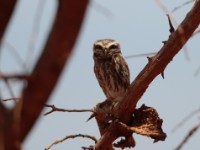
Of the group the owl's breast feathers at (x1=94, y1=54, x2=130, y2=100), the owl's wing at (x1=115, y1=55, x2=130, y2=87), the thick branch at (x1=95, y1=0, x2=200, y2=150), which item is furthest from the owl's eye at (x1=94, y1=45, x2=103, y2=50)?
the thick branch at (x1=95, y1=0, x2=200, y2=150)

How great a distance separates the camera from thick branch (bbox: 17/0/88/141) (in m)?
1.46

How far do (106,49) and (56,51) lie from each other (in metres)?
6.42

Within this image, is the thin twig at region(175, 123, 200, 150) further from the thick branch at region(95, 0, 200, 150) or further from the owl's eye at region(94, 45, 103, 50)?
the owl's eye at region(94, 45, 103, 50)

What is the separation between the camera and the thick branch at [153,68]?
3.96m

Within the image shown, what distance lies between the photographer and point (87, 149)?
476cm

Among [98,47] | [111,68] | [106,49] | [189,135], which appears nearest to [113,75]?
[111,68]

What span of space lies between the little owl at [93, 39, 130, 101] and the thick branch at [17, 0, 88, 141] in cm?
560

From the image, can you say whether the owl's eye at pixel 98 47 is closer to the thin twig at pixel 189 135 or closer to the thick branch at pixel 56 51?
the thin twig at pixel 189 135

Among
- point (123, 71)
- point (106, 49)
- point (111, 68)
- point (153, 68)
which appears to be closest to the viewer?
point (153, 68)

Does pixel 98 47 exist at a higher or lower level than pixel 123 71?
higher

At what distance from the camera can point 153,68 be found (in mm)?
4203

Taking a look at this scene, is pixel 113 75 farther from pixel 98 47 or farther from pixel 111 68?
pixel 98 47

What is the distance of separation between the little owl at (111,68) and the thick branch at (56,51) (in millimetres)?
5602

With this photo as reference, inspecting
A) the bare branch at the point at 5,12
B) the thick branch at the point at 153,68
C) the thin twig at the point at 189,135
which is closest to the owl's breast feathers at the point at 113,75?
the thick branch at the point at 153,68
